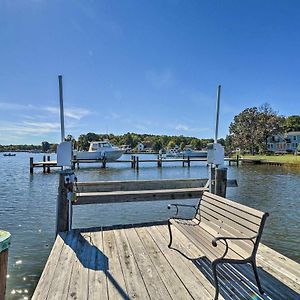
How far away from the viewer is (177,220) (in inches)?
191

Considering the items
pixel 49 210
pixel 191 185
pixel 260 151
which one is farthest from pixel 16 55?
pixel 260 151

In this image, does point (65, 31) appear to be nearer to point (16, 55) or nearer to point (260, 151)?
point (16, 55)

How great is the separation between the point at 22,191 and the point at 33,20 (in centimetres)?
979

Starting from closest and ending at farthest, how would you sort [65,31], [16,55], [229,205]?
[229,205] → [65,31] → [16,55]

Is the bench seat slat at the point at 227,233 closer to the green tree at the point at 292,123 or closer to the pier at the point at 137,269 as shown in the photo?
the pier at the point at 137,269

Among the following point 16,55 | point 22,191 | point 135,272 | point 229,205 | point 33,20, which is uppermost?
point 33,20

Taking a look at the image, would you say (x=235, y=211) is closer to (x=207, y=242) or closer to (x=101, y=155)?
(x=207, y=242)

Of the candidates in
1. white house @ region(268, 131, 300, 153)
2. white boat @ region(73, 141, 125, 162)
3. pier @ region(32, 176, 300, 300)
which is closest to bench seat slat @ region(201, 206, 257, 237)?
pier @ region(32, 176, 300, 300)

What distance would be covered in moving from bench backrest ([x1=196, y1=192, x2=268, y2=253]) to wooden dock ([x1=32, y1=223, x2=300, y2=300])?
489 mm

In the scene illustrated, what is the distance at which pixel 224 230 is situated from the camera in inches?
154

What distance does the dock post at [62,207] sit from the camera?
526 cm

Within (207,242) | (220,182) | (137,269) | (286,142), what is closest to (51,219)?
(220,182)

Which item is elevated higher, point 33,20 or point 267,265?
point 33,20

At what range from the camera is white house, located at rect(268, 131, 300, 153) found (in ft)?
225
